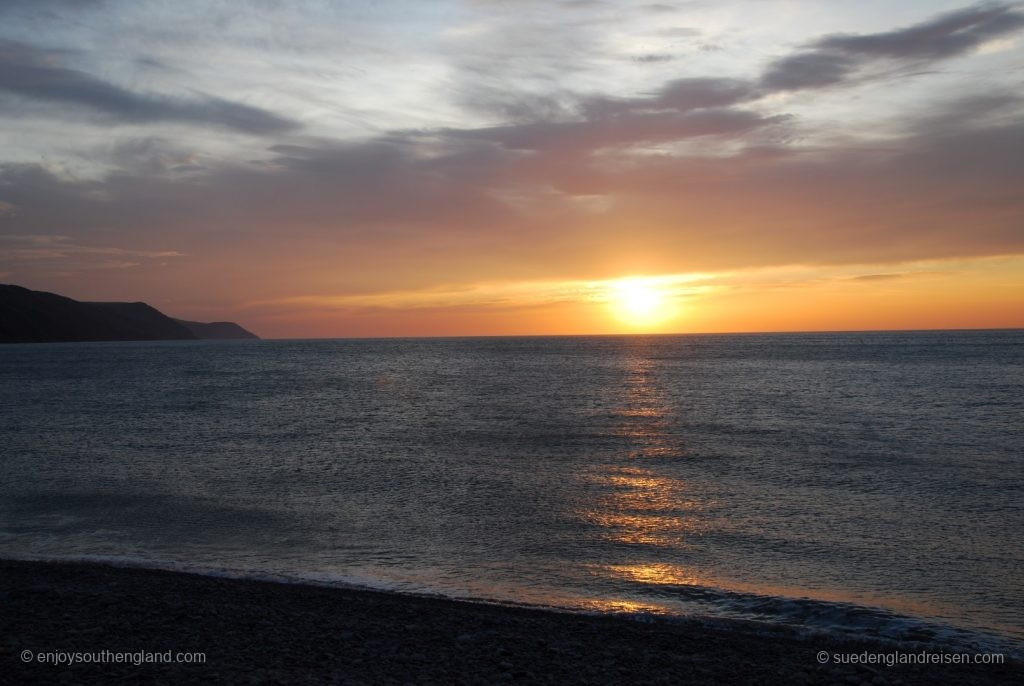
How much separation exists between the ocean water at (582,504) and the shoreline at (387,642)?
116 cm

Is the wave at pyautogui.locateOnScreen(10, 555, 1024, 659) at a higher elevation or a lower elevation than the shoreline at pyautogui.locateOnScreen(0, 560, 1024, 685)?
lower

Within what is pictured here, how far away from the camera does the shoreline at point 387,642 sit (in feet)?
30.6

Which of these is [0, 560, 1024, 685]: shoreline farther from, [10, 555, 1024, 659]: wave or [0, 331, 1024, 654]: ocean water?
[0, 331, 1024, 654]: ocean water

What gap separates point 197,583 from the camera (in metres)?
13.6

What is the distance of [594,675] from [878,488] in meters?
16.7

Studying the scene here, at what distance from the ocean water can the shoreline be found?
1160mm

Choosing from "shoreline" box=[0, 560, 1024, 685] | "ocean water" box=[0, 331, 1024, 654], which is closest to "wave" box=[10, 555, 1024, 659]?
"ocean water" box=[0, 331, 1024, 654]

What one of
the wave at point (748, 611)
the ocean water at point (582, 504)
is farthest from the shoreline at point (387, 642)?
the ocean water at point (582, 504)

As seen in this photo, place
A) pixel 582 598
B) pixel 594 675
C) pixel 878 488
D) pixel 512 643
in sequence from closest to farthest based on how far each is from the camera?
pixel 594 675
pixel 512 643
pixel 582 598
pixel 878 488

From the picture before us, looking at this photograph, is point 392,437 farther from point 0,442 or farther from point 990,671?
point 990,671

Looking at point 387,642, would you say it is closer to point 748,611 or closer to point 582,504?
point 748,611

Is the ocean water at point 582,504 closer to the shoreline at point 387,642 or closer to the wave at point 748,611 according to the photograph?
the wave at point 748,611

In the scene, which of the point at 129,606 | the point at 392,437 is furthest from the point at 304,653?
the point at 392,437

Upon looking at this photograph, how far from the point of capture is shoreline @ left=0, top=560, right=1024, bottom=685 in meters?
9.33
